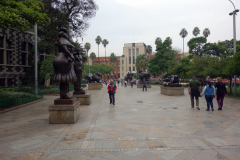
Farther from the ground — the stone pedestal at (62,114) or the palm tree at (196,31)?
the palm tree at (196,31)

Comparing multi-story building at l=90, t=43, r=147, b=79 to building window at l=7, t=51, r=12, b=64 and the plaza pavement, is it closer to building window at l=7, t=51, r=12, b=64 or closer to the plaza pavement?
building window at l=7, t=51, r=12, b=64

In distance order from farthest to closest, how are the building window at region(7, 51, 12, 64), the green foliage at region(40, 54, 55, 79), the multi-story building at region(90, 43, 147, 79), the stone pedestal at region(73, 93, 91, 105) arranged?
the multi-story building at region(90, 43, 147, 79) → the building window at region(7, 51, 12, 64) → the green foliage at region(40, 54, 55, 79) → the stone pedestal at region(73, 93, 91, 105)

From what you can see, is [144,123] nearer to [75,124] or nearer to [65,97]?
[75,124]

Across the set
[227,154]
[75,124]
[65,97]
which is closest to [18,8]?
[65,97]

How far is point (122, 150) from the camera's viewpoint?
4117 mm

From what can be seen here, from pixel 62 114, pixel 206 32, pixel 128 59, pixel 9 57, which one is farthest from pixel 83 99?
pixel 128 59

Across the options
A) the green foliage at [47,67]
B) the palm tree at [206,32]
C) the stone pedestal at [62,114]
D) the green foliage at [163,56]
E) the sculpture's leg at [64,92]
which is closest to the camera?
the stone pedestal at [62,114]

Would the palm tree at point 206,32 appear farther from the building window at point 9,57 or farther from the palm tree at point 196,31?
the building window at point 9,57

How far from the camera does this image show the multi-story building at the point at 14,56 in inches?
782

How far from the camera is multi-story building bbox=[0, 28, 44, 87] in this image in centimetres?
1986

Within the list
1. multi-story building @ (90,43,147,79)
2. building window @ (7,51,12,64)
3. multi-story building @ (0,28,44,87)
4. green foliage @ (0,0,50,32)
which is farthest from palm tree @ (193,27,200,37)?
green foliage @ (0,0,50,32)

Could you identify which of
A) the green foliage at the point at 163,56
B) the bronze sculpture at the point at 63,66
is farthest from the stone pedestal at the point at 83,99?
the green foliage at the point at 163,56

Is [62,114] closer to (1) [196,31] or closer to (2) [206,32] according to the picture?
(2) [206,32]

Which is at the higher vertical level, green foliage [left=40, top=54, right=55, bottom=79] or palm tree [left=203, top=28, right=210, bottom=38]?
palm tree [left=203, top=28, right=210, bottom=38]
